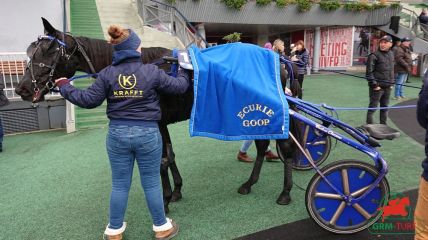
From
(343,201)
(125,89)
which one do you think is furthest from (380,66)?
(125,89)

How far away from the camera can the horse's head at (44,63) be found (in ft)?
8.40

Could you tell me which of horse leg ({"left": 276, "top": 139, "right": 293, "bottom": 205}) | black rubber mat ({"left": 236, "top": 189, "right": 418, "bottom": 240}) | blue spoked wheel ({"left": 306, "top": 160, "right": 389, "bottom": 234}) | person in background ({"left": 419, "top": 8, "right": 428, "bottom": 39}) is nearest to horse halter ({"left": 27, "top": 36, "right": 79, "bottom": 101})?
black rubber mat ({"left": 236, "top": 189, "right": 418, "bottom": 240})

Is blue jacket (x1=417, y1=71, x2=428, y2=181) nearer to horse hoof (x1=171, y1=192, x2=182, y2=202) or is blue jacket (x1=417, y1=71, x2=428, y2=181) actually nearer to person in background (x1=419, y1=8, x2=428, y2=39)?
horse hoof (x1=171, y1=192, x2=182, y2=202)

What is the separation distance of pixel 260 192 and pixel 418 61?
14.2 meters

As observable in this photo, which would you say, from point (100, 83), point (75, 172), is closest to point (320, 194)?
point (100, 83)

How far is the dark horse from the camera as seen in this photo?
2578 mm

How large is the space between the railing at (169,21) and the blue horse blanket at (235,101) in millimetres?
7824

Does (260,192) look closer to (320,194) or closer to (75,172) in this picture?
(320,194)

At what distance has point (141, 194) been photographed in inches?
137

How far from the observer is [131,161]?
2395 millimetres

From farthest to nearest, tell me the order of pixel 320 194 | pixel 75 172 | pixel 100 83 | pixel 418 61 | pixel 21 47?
pixel 418 61
pixel 21 47
pixel 75 172
pixel 320 194
pixel 100 83

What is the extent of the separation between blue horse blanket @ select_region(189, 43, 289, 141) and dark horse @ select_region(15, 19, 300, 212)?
24 centimetres

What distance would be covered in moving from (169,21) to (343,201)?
9.21 m

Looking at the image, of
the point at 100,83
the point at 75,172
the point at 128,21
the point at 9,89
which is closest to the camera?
the point at 100,83
